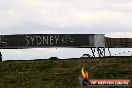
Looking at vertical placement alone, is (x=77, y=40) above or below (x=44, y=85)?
above

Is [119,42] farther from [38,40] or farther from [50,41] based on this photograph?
[38,40]

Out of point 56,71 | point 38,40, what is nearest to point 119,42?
point 38,40

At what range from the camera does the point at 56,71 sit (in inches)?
1735

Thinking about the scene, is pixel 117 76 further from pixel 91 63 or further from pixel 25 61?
pixel 25 61

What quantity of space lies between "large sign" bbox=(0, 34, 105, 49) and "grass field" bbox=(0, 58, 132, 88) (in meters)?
10.5

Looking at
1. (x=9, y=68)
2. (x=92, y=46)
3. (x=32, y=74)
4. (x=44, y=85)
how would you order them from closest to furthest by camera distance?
(x=44, y=85) < (x=32, y=74) < (x=9, y=68) < (x=92, y=46)

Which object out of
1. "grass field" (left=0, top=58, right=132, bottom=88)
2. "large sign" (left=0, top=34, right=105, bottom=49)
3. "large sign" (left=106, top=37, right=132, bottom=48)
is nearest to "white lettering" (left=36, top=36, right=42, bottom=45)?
"large sign" (left=0, top=34, right=105, bottom=49)

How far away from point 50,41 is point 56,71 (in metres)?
15.8

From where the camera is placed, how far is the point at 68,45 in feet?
195

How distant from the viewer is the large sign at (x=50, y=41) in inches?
2330

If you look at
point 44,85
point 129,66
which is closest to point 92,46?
point 129,66

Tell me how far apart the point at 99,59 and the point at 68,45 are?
11.8m

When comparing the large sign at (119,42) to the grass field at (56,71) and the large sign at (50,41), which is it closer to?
the large sign at (50,41)

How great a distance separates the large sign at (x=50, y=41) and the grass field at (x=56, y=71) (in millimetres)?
10481
